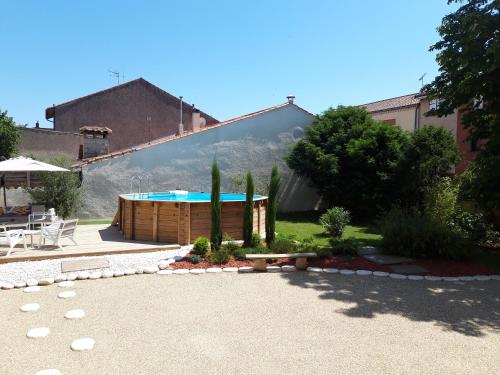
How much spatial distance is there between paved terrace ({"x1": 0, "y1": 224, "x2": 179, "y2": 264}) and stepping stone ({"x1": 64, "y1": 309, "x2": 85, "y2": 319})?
12.8ft

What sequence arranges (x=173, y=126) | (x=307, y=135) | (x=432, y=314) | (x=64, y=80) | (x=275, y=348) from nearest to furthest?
1. (x=275, y=348)
2. (x=432, y=314)
3. (x=307, y=135)
4. (x=64, y=80)
5. (x=173, y=126)

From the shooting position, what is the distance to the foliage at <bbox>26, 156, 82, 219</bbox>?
15.1 m

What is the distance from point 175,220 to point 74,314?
5342 mm

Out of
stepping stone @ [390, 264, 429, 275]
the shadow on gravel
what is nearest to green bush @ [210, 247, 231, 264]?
the shadow on gravel

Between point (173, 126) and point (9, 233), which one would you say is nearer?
point (9, 233)

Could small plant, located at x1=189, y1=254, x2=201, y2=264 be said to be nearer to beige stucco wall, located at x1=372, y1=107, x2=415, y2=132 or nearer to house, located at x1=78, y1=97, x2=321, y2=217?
house, located at x1=78, y1=97, x2=321, y2=217

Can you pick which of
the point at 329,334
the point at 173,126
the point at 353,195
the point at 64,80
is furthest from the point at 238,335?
the point at 173,126

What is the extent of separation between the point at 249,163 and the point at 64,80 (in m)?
13.5

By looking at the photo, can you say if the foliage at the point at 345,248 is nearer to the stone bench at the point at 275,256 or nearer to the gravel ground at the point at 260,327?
the stone bench at the point at 275,256

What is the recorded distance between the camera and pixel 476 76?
928 cm

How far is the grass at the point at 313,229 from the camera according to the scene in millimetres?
12501

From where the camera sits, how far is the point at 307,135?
20.5 metres

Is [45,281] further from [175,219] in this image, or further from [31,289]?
[175,219]

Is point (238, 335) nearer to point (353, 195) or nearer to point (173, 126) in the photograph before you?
point (353, 195)
